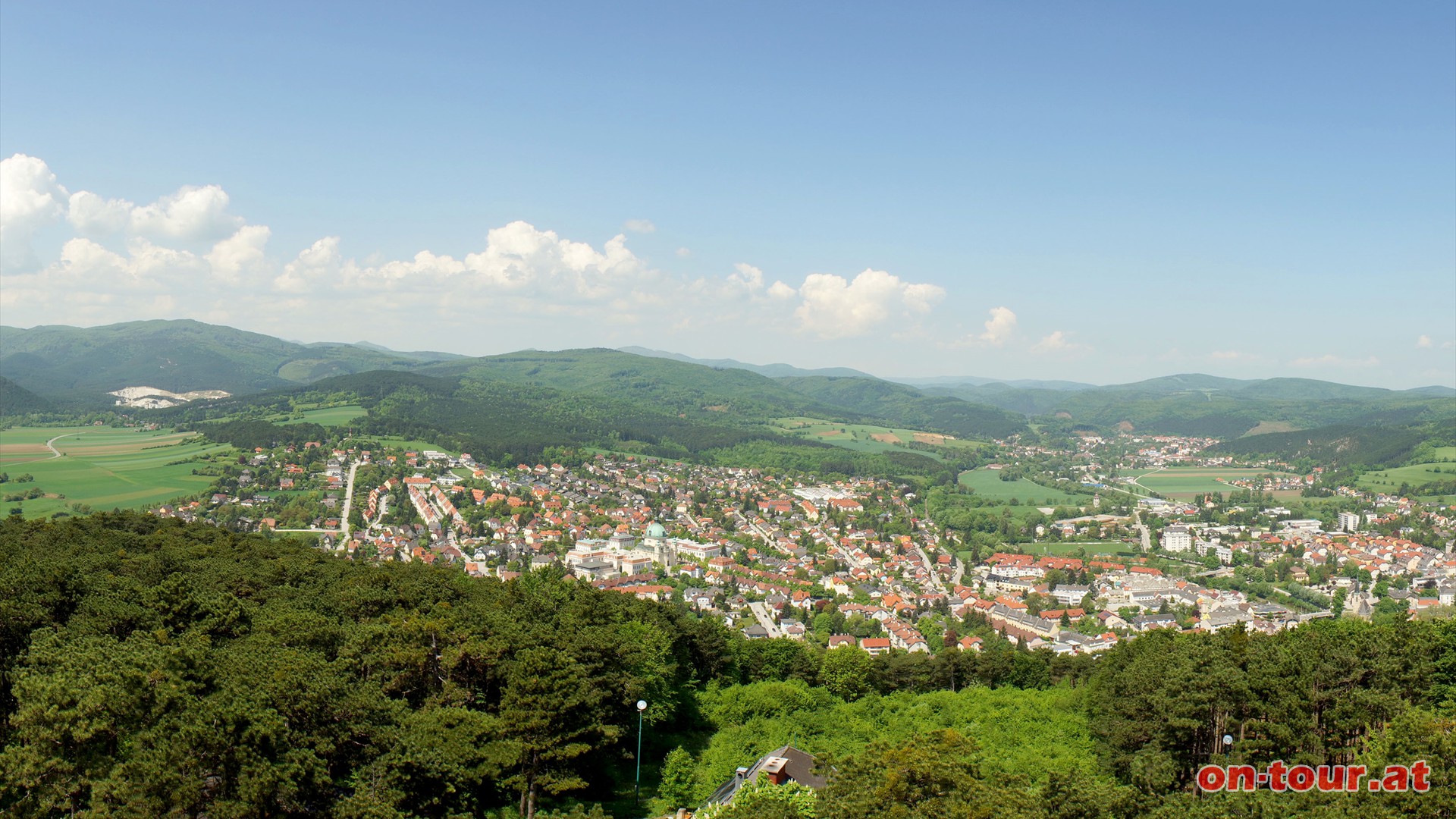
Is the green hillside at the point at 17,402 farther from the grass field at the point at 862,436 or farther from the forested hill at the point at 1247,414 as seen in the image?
the forested hill at the point at 1247,414

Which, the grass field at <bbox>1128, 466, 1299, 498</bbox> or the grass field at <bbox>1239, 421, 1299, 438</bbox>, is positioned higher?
the grass field at <bbox>1239, 421, 1299, 438</bbox>

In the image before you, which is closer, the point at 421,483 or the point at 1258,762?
the point at 1258,762

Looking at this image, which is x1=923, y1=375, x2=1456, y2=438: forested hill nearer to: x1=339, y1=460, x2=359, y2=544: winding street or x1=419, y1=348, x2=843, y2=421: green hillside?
x1=419, y1=348, x2=843, y2=421: green hillside

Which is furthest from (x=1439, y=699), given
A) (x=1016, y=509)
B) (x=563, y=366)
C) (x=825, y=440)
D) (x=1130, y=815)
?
(x=563, y=366)

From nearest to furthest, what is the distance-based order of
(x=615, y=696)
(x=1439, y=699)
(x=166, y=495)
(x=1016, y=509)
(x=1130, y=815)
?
(x=1130, y=815) < (x=1439, y=699) < (x=615, y=696) < (x=166, y=495) < (x=1016, y=509)

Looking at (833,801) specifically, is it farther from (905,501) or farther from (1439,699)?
(905,501)

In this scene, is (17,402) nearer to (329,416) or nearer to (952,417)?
(329,416)

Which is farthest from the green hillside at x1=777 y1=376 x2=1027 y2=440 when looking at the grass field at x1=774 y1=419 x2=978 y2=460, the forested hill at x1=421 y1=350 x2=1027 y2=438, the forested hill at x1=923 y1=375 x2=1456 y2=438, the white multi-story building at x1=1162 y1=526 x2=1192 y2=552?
the white multi-story building at x1=1162 y1=526 x2=1192 y2=552
